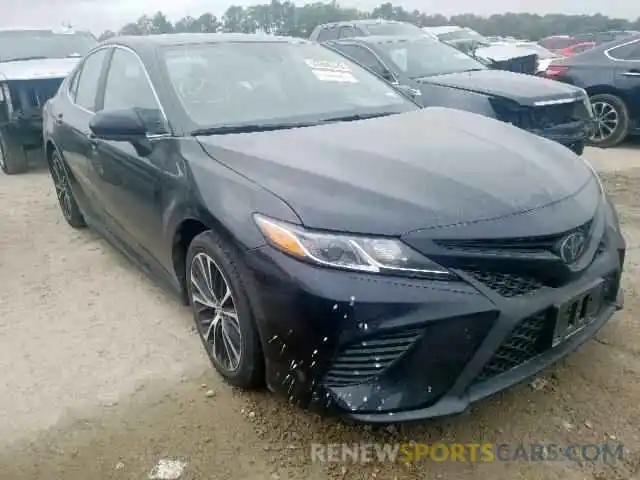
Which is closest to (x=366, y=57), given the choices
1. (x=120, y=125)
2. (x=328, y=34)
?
(x=120, y=125)

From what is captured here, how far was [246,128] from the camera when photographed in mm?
2996

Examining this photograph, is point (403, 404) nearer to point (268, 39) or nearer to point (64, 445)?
point (64, 445)

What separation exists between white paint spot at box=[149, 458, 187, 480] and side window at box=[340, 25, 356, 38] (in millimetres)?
11148

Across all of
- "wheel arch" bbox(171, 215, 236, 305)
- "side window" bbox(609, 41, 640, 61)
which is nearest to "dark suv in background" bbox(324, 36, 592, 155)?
"side window" bbox(609, 41, 640, 61)

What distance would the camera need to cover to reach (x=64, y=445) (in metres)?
2.56

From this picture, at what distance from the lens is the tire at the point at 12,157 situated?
741cm

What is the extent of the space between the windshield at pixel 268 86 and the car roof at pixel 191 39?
6 cm

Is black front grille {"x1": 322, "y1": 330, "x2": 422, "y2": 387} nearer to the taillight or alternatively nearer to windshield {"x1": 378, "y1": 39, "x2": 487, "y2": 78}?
windshield {"x1": 378, "y1": 39, "x2": 487, "y2": 78}

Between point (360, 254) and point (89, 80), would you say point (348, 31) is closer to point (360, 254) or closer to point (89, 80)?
point (89, 80)

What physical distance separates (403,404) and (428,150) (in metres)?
1.09

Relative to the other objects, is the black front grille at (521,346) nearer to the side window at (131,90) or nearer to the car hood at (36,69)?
the side window at (131,90)

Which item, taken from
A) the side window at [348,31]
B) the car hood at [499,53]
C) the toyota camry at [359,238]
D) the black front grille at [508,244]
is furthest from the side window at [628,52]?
the black front grille at [508,244]

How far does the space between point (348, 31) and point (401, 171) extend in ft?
35.9

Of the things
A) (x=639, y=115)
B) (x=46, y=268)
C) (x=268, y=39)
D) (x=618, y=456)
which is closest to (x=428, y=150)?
(x=618, y=456)
